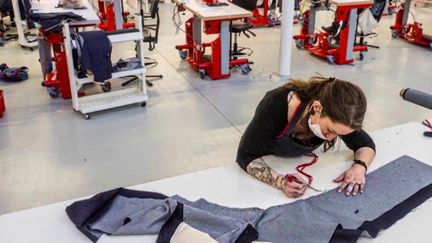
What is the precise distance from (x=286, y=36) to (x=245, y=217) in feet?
13.0

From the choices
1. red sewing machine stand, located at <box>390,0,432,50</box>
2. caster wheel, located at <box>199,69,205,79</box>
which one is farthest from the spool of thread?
red sewing machine stand, located at <box>390,0,432,50</box>

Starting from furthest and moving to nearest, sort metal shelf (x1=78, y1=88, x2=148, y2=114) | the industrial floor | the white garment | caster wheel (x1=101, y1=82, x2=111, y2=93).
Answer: caster wheel (x1=101, y1=82, x2=111, y2=93), metal shelf (x1=78, y1=88, x2=148, y2=114), the industrial floor, the white garment

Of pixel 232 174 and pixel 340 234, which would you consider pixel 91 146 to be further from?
pixel 340 234

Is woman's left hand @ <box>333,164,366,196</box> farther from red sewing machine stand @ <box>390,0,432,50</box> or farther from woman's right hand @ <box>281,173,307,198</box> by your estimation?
red sewing machine stand @ <box>390,0,432,50</box>

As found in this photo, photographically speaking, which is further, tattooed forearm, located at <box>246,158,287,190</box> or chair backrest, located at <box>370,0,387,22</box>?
chair backrest, located at <box>370,0,387,22</box>

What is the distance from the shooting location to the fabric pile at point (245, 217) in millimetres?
1536

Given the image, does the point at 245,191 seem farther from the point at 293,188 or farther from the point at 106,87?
the point at 106,87

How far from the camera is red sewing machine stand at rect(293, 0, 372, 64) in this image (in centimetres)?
557

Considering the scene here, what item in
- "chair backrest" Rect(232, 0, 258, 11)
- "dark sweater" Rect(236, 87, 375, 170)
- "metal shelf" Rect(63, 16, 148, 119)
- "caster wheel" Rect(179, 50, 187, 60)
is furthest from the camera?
"caster wheel" Rect(179, 50, 187, 60)

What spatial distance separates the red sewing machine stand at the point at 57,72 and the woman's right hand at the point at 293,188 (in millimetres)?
3283

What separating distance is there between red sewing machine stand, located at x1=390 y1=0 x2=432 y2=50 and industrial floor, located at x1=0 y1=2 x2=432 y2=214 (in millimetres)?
378

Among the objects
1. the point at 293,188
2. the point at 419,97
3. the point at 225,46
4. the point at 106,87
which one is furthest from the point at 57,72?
the point at 419,97

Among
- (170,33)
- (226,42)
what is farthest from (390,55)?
(170,33)

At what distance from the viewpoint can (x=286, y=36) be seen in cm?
532
